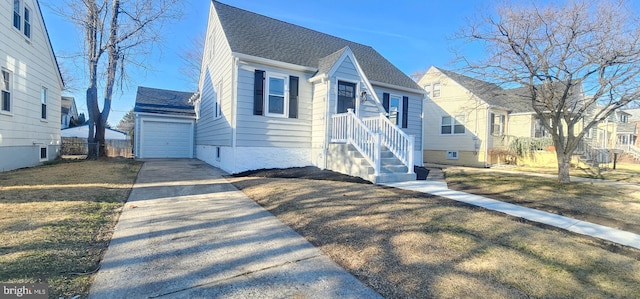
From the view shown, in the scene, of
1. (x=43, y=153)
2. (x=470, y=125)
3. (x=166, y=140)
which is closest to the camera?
(x=43, y=153)

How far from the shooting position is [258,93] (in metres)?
9.72

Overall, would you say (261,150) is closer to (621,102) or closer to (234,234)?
(234,234)

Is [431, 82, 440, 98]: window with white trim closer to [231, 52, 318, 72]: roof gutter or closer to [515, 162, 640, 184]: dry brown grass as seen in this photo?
[515, 162, 640, 184]: dry brown grass

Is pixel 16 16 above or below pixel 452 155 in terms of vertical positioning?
above

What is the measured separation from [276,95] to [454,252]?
8.01m

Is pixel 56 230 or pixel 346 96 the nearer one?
pixel 56 230

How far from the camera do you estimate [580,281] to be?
276 centimetres

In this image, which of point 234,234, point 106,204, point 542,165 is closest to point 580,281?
point 234,234

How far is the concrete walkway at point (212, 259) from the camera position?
8.09ft

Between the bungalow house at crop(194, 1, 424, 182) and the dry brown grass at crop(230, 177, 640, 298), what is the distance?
11.0 feet

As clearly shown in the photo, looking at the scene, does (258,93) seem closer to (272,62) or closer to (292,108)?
(272,62)

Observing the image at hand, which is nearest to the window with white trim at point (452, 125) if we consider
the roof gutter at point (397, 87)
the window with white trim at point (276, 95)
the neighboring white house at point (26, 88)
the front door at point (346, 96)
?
the roof gutter at point (397, 87)

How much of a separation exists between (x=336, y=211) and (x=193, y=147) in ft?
48.1

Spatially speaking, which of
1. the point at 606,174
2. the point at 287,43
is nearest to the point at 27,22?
the point at 287,43
